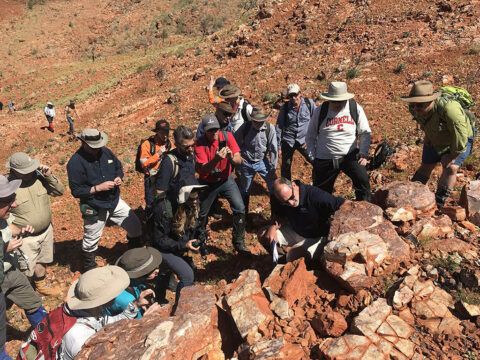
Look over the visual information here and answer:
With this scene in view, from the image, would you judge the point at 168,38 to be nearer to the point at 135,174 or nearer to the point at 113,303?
the point at 135,174

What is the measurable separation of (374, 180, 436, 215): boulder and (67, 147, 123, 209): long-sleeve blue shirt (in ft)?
12.3

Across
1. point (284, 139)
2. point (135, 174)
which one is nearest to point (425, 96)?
point (284, 139)

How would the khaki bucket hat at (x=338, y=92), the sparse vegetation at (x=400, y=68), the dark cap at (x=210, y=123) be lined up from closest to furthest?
the khaki bucket hat at (x=338, y=92) < the dark cap at (x=210, y=123) < the sparse vegetation at (x=400, y=68)

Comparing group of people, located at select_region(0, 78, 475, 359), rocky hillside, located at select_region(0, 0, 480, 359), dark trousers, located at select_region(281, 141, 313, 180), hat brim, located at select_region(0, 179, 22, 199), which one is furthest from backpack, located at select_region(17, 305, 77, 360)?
dark trousers, located at select_region(281, 141, 313, 180)

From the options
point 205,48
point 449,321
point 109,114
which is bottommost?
point 109,114

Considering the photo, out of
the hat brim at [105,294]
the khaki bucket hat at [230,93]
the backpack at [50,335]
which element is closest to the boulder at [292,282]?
the hat brim at [105,294]

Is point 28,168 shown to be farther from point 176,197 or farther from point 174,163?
point 176,197

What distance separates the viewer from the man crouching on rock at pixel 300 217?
3371 millimetres

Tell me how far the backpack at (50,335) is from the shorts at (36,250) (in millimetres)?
1780

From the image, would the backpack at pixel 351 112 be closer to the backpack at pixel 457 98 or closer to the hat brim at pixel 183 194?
the backpack at pixel 457 98

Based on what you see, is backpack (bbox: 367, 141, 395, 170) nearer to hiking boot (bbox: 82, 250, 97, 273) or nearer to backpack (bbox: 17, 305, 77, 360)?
backpack (bbox: 17, 305, 77, 360)

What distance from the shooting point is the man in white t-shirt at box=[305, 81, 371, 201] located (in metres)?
4.20

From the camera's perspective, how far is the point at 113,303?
9.45 ft

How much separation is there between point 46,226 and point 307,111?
4.57 meters
